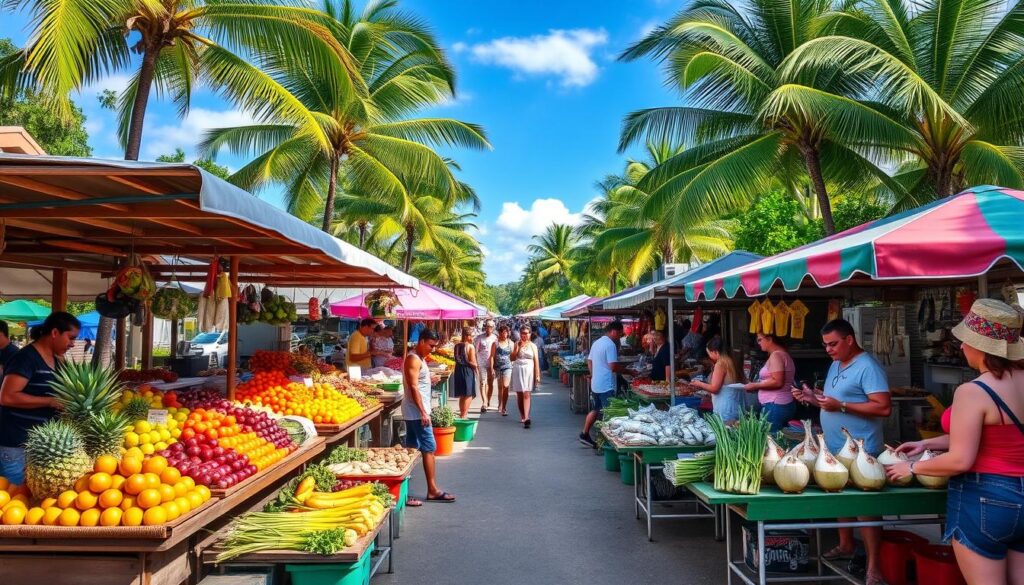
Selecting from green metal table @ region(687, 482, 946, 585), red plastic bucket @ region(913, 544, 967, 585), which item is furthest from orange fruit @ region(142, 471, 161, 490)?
red plastic bucket @ region(913, 544, 967, 585)

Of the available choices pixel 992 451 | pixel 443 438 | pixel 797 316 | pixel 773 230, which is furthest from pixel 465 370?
pixel 773 230

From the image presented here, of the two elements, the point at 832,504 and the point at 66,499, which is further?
the point at 832,504

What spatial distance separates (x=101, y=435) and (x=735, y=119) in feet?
42.5

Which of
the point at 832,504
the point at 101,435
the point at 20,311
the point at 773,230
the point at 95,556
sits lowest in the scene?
the point at 95,556

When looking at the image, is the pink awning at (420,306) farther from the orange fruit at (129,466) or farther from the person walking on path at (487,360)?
the orange fruit at (129,466)

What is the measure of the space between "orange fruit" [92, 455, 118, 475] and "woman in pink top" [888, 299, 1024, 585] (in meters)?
4.72

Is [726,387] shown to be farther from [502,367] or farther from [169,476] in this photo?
[502,367]

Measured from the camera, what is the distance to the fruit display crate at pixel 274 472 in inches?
161

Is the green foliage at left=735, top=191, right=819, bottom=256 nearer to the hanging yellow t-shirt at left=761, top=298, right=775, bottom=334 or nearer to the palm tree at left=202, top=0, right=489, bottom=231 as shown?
the palm tree at left=202, top=0, right=489, bottom=231

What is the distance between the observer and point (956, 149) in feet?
35.3

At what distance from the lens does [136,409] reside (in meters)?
4.81

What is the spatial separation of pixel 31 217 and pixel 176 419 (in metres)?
1.84

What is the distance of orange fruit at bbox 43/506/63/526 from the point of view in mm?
3451

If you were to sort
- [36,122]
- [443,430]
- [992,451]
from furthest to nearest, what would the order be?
[36,122] → [443,430] → [992,451]
